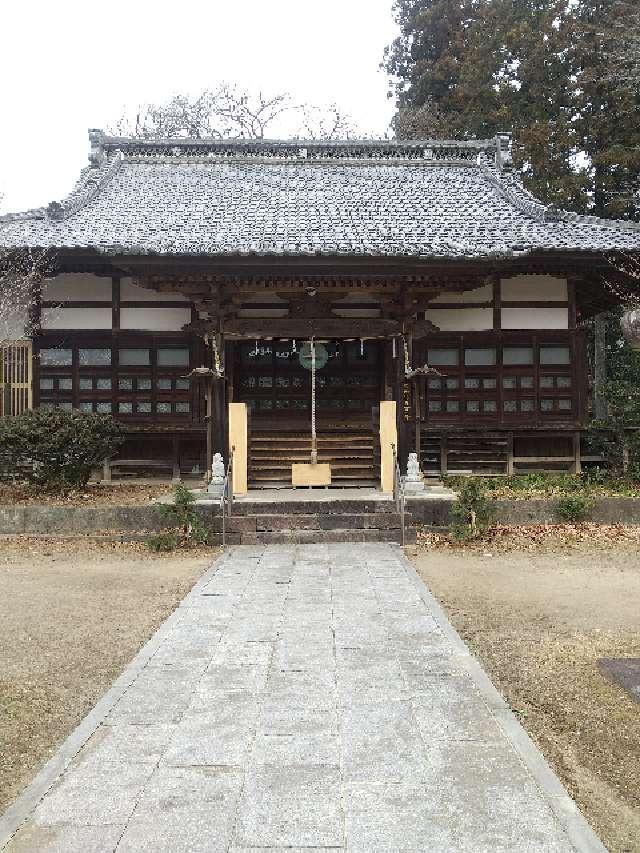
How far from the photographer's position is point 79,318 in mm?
13883

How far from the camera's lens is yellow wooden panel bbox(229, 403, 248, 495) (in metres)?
12.1

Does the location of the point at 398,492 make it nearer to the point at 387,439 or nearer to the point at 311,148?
the point at 387,439

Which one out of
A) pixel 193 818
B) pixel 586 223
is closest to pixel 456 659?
pixel 193 818

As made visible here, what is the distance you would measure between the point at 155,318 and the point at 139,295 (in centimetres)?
59

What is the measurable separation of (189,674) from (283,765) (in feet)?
5.26

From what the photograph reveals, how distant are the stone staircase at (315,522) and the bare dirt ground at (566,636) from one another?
2.50 feet

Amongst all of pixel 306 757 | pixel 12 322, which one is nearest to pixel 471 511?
pixel 306 757

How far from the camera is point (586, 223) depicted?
46.3ft

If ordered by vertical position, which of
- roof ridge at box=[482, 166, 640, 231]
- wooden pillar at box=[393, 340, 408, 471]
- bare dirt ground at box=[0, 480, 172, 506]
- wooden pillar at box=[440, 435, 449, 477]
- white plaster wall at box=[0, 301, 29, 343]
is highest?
roof ridge at box=[482, 166, 640, 231]

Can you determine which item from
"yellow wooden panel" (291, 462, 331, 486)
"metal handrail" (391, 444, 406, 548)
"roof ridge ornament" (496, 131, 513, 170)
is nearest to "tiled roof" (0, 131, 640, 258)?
"roof ridge ornament" (496, 131, 513, 170)

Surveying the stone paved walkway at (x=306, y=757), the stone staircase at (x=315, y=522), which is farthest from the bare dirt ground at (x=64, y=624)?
the stone staircase at (x=315, y=522)

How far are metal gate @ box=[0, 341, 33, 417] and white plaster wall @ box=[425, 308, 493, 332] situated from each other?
27.7 ft

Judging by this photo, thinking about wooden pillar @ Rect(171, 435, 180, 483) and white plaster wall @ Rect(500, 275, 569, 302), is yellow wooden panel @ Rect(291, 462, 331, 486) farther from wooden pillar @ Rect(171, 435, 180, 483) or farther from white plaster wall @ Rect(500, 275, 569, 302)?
white plaster wall @ Rect(500, 275, 569, 302)

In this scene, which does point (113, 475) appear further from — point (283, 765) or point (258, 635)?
point (283, 765)
